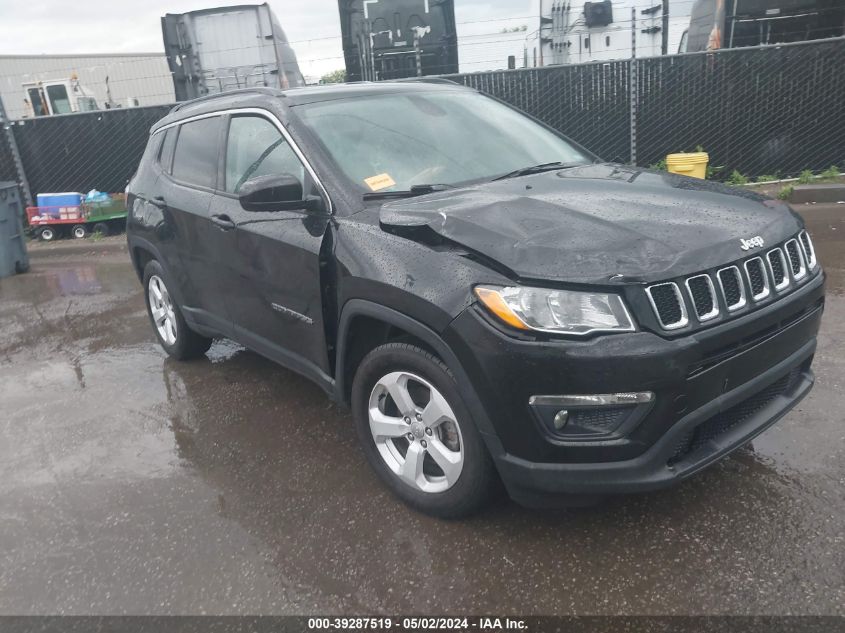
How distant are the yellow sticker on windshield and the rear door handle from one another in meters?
0.96

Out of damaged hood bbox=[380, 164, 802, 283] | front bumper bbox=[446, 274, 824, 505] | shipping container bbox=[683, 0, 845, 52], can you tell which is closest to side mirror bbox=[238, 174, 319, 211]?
damaged hood bbox=[380, 164, 802, 283]

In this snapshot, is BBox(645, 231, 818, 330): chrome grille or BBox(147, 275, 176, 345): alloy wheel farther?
BBox(147, 275, 176, 345): alloy wheel

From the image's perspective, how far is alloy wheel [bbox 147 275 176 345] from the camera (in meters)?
5.07

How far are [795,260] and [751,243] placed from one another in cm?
39

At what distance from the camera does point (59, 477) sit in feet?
12.0

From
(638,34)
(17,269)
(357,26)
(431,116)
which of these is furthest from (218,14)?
(431,116)

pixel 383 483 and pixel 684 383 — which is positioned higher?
pixel 684 383

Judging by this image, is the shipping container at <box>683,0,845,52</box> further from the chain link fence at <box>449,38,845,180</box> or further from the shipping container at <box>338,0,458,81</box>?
the shipping container at <box>338,0,458,81</box>

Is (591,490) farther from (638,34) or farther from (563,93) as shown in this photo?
(638,34)

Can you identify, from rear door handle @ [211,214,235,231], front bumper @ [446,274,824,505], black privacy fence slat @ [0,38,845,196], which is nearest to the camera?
front bumper @ [446,274,824,505]

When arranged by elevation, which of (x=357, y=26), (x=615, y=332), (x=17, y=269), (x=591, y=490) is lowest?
(x=17, y=269)

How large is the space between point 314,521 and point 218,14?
12.0 metres

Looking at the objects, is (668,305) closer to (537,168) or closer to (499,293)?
(499,293)

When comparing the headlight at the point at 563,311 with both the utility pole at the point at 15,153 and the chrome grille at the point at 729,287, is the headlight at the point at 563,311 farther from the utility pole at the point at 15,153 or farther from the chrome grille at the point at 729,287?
the utility pole at the point at 15,153
